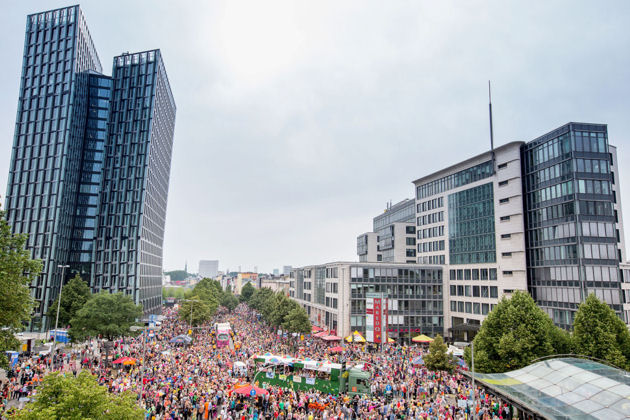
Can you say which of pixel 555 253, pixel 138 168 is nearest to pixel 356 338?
pixel 555 253

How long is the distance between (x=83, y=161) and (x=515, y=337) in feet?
346

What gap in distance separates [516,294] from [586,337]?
6181mm

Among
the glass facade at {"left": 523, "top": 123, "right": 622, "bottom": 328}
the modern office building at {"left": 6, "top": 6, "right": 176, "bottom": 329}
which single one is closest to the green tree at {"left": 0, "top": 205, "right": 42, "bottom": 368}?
the glass facade at {"left": 523, "top": 123, "right": 622, "bottom": 328}

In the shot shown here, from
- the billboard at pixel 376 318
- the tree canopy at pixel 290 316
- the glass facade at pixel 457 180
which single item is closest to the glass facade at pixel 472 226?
the glass facade at pixel 457 180

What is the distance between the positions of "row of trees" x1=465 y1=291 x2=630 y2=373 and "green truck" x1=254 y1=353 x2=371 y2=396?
38.9ft

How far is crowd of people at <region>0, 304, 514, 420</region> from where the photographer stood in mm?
28250

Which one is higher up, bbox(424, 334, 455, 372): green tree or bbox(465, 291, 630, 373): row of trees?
bbox(465, 291, 630, 373): row of trees

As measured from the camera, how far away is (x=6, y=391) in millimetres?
30625

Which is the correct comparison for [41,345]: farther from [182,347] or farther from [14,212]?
[14,212]

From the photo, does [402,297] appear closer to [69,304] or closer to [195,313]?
[195,313]

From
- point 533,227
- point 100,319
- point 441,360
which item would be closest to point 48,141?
point 100,319

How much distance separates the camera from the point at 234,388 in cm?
3120

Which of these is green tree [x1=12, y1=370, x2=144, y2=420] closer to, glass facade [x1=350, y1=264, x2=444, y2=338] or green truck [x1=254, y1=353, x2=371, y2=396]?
green truck [x1=254, y1=353, x2=371, y2=396]

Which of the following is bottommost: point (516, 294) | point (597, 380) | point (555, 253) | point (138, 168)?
point (597, 380)
